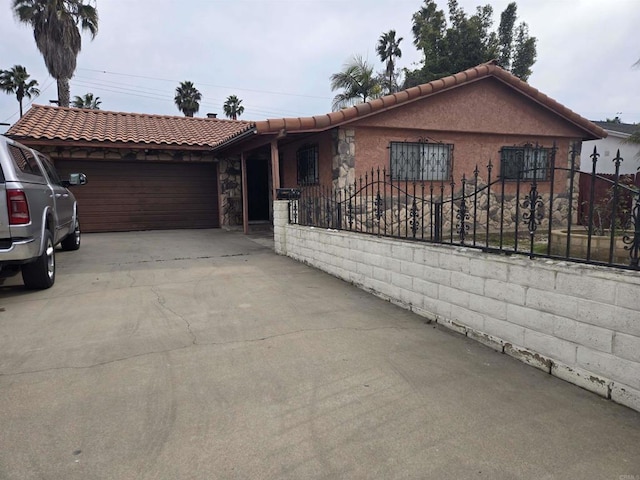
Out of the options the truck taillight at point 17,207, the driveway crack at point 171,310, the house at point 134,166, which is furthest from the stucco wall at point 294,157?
the truck taillight at point 17,207

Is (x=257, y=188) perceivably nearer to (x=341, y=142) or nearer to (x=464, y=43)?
(x=341, y=142)

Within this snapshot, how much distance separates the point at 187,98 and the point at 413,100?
1276 inches

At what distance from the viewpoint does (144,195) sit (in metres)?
14.0

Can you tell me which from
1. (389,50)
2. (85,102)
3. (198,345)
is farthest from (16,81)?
(198,345)

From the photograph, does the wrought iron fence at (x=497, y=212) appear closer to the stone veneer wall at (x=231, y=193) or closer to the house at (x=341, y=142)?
the house at (x=341, y=142)

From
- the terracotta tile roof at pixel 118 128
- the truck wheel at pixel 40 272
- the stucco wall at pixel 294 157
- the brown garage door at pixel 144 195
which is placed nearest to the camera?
the truck wheel at pixel 40 272

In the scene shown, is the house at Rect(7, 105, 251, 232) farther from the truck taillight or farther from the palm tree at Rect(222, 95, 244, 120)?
the palm tree at Rect(222, 95, 244, 120)

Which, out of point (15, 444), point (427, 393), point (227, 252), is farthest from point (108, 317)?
point (227, 252)

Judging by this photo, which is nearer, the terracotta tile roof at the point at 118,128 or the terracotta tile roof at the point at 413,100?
the terracotta tile roof at the point at 413,100

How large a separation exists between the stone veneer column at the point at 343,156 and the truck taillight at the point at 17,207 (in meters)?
6.25

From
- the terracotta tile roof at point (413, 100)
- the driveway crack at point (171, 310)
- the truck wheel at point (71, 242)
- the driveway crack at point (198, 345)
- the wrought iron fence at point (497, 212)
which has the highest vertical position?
the terracotta tile roof at point (413, 100)

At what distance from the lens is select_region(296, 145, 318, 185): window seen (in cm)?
1099

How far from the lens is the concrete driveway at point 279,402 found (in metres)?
2.19

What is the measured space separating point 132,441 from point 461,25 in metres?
23.4
